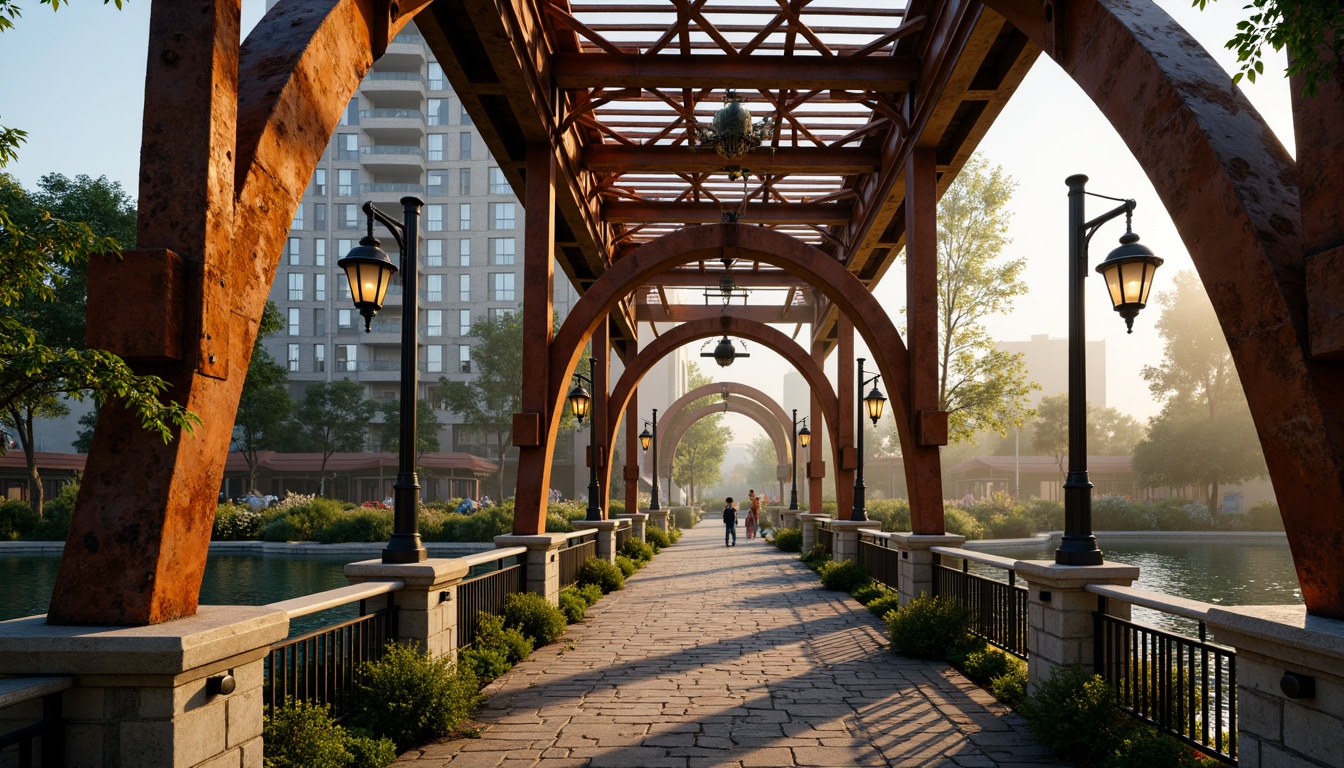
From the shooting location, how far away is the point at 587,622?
1159 centimetres

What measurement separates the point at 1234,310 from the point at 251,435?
45.5 m

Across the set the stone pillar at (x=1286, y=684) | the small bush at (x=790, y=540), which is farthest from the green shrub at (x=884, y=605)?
the small bush at (x=790, y=540)

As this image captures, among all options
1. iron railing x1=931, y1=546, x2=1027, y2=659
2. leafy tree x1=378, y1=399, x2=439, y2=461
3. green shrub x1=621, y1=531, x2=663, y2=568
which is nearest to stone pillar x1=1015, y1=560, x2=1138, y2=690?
iron railing x1=931, y1=546, x2=1027, y2=659

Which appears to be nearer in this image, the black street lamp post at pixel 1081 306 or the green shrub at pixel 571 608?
the black street lamp post at pixel 1081 306

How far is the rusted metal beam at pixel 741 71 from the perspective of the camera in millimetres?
10711

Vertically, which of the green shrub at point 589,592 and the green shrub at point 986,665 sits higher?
the green shrub at point 986,665

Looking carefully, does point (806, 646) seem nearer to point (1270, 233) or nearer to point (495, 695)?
point (495, 695)

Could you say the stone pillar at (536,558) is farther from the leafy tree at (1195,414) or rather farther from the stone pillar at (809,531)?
the leafy tree at (1195,414)

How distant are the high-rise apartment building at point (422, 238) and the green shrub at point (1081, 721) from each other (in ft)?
170

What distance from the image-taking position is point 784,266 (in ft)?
46.3

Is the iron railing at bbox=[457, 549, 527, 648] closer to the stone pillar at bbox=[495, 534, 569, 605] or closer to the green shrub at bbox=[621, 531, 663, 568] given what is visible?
the stone pillar at bbox=[495, 534, 569, 605]

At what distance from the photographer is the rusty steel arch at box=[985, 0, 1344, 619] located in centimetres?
420

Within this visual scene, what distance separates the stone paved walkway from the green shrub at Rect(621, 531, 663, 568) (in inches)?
319

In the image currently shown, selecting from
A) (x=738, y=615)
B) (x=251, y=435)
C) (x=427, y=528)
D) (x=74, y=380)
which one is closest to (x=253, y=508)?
(x=427, y=528)
